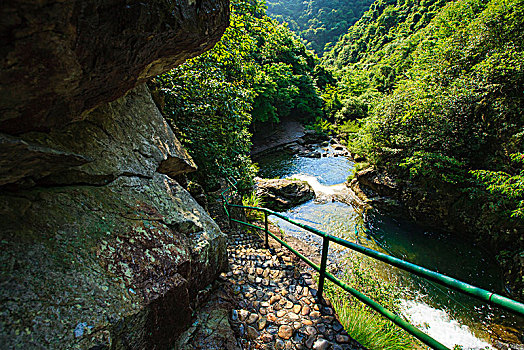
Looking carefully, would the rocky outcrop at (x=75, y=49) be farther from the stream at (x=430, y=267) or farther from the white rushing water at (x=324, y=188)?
the white rushing water at (x=324, y=188)

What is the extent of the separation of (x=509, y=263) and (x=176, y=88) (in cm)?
955

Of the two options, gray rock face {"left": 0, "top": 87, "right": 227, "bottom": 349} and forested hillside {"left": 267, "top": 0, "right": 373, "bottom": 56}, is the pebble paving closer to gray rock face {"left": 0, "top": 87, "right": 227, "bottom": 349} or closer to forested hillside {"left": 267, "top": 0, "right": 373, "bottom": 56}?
gray rock face {"left": 0, "top": 87, "right": 227, "bottom": 349}

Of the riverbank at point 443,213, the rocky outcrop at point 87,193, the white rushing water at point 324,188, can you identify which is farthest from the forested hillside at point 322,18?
the rocky outcrop at point 87,193

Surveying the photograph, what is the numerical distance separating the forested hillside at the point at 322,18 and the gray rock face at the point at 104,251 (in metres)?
79.0

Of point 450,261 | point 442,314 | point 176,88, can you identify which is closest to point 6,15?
point 176,88

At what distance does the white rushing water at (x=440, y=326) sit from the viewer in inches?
167

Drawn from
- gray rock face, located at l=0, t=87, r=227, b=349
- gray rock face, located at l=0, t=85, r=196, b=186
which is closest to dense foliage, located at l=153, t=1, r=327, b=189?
gray rock face, located at l=0, t=85, r=196, b=186

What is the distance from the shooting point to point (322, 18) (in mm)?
74688

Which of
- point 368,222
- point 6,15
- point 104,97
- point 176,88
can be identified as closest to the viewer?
point 6,15

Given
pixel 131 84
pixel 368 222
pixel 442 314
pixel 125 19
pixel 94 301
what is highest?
pixel 125 19

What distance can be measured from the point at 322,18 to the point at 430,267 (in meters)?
91.1

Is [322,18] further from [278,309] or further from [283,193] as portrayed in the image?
[278,309]

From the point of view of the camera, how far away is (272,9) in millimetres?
82062

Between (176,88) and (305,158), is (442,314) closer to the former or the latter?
(176,88)
